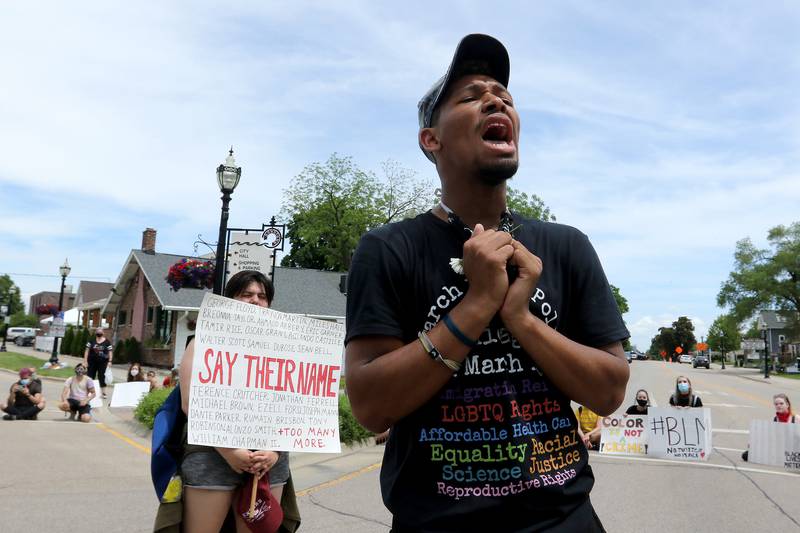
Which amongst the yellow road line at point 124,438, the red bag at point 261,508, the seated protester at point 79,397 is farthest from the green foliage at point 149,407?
the red bag at point 261,508

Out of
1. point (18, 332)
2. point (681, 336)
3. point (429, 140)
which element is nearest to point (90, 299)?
point (18, 332)

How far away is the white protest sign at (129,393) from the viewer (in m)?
15.6

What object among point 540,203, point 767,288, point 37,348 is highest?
point 540,203

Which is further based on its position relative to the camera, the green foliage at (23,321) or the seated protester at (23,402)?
the green foliage at (23,321)

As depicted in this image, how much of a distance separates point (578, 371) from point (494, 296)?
0.29 meters

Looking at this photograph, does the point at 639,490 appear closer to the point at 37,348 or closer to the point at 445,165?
the point at 445,165

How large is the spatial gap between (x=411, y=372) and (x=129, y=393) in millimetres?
16085

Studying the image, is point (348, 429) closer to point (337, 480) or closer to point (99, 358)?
point (337, 480)

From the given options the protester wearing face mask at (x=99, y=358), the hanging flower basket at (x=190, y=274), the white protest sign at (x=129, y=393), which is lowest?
the white protest sign at (x=129, y=393)

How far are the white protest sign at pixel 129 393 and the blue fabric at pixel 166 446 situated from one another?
12885mm

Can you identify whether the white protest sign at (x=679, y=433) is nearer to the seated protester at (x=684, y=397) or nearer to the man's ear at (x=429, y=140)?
the seated protester at (x=684, y=397)

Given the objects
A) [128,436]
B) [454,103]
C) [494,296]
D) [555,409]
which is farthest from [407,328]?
[128,436]

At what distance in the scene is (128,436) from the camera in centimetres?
1203

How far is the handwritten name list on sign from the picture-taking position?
10.3 feet
